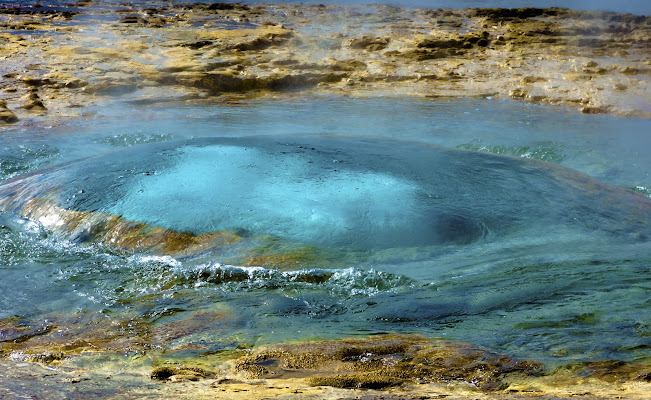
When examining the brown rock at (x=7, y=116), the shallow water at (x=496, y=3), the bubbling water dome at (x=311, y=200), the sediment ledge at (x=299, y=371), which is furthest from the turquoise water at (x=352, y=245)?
the shallow water at (x=496, y=3)

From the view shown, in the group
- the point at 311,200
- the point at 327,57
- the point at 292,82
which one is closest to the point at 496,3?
the point at 327,57

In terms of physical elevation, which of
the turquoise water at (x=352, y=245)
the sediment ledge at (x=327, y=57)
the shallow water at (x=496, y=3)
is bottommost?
the turquoise water at (x=352, y=245)

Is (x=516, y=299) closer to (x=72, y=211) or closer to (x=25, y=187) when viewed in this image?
(x=72, y=211)

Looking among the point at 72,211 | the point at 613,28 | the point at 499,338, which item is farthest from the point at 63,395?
the point at 613,28

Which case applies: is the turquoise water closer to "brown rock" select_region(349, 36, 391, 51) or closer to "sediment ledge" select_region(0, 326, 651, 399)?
"sediment ledge" select_region(0, 326, 651, 399)

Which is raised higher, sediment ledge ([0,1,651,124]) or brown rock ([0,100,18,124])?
sediment ledge ([0,1,651,124])

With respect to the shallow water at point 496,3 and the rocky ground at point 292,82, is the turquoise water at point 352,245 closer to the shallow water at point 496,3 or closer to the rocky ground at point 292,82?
the rocky ground at point 292,82

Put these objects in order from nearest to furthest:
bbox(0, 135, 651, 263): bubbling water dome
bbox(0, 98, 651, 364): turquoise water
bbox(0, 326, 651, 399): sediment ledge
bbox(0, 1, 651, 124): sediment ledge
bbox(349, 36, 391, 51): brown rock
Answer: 1. bbox(0, 326, 651, 399): sediment ledge
2. bbox(0, 98, 651, 364): turquoise water
3. bbox(0, 135, 651, 263): bubbling water dome
4. bbox(0, 1, 651, 124): sediment ledge
5. bbox(349, 36, 391, 51): brown rock

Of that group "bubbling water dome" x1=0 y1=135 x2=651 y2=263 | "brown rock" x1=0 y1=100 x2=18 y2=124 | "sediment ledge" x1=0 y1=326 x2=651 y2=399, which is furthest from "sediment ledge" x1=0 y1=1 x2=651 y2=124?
"sediment ledge" x1=0 y1=326 x2=651 y2=399
